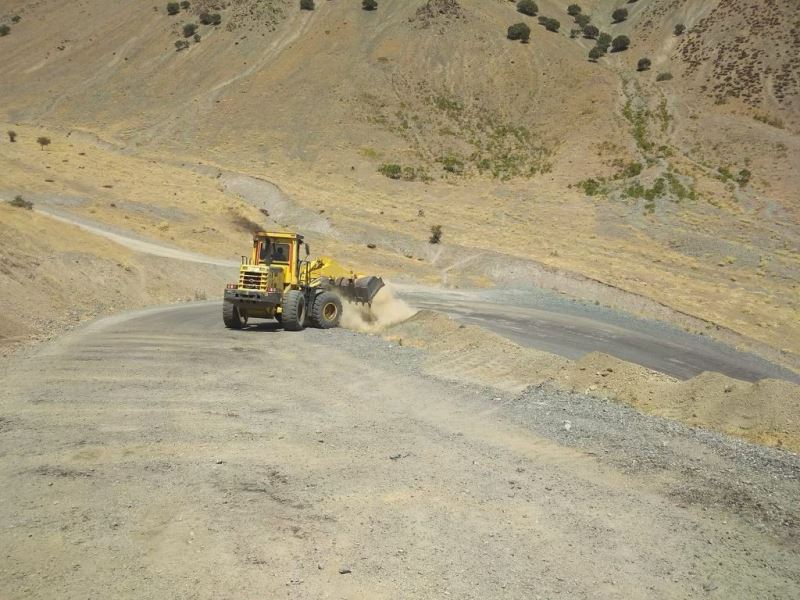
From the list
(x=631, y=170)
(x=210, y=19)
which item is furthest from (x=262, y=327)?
(x=210, y=19)

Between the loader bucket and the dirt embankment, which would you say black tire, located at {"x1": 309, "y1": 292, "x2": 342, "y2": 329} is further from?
the dirt embankment

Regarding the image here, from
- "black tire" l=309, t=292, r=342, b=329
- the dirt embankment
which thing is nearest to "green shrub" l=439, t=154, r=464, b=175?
"black tire" l=309, t=292, r=342, b=329

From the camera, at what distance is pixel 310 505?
23.8ft

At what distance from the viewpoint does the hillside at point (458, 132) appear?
41375 mm

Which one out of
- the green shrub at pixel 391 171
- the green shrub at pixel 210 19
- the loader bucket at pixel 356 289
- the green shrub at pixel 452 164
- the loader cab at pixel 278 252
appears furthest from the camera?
the green shrub at pixel 210 19

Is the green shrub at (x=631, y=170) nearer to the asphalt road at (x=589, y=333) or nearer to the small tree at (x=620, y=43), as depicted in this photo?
the asphalt road at (x=589, y=333)

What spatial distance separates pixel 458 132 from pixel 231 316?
2265 inches

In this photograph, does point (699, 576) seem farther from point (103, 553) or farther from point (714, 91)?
point (714, 91)

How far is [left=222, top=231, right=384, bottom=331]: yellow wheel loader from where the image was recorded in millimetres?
18698

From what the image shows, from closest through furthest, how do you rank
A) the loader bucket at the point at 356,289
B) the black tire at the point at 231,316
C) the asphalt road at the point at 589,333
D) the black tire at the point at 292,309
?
the black tire at the point at 292,309
the black tire at the point at 231,316
the asphalt road at the point at 589,333
the loader bucket at the point at 356,289

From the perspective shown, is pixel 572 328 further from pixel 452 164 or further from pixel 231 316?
pixel 452 164

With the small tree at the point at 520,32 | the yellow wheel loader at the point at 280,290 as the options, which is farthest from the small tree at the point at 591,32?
the yellow wheel loader at the point at 280,290

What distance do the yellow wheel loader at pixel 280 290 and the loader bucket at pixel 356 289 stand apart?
106 cm

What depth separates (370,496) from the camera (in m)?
7.61
